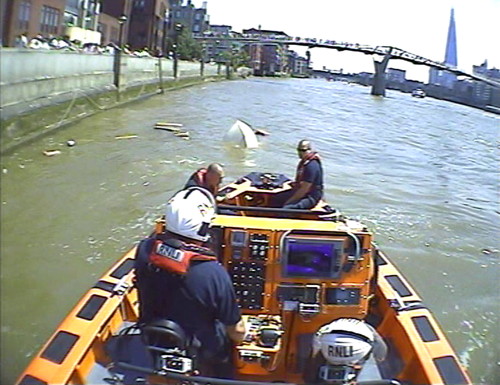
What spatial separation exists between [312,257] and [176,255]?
116 cm

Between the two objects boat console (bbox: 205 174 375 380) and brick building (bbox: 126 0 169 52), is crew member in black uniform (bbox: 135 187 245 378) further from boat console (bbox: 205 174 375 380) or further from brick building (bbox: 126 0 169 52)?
brick building (bbox: 126 0 169 52)

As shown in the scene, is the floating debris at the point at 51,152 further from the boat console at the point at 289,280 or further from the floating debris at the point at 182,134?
the boat console at the point at 289,280

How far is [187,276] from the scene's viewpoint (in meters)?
2.47

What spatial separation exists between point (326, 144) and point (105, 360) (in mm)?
15746

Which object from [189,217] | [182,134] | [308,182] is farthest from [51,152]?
[189,217]

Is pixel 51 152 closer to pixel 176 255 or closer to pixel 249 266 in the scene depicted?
pixel 249 266

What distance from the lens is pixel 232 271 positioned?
11.6 ft

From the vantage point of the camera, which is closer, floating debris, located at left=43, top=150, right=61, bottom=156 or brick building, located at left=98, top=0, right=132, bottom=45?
floating debris, located at left=43, top=150, right=61, bottom=156

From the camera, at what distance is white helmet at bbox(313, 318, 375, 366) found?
2.78 metres

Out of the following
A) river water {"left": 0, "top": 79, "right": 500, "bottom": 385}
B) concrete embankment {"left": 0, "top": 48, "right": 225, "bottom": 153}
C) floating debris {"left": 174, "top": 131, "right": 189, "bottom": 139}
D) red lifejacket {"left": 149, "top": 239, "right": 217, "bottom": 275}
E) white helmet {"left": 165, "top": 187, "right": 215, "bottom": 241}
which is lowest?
river water {"left": 0, "top": 79, "right": 500, "bottom": 385}

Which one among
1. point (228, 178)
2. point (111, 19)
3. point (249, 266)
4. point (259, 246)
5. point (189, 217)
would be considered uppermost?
point (111, 19)

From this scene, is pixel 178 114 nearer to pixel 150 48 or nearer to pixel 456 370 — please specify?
pixel 150 48

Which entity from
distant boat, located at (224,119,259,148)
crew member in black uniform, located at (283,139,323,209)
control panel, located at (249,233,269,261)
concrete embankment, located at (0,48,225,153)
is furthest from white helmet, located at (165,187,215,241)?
distant boat, located at (224,119,259,148)

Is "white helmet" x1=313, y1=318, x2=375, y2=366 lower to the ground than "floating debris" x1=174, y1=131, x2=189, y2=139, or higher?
lower
